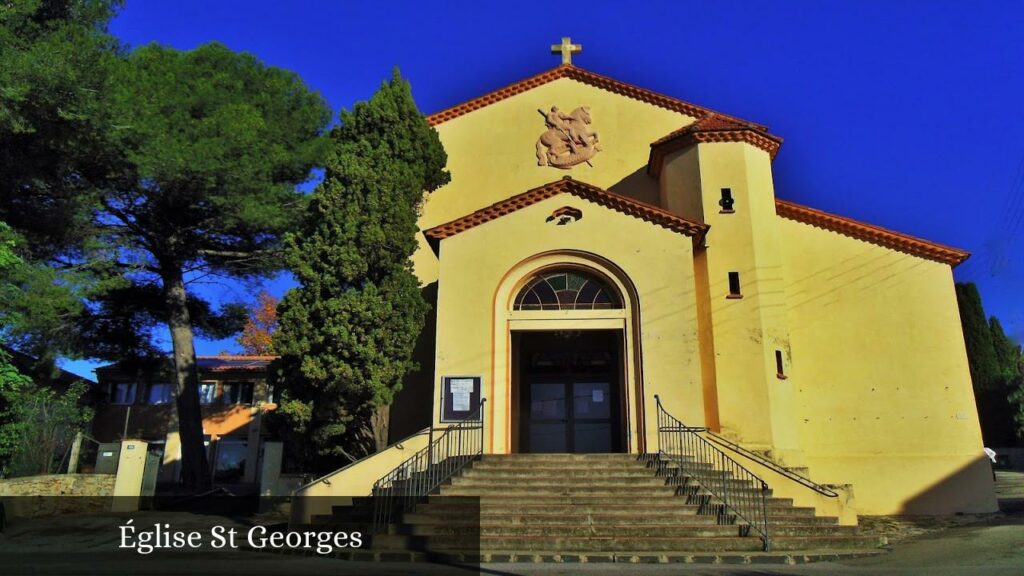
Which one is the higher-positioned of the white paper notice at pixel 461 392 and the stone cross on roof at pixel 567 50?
the stone cross on roof at pixel 567 50

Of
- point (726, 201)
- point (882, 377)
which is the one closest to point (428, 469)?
point (726, 201)

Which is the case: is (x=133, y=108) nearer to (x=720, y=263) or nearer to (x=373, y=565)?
(x=373, y=565)

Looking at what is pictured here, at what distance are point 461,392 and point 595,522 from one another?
14.3 ft

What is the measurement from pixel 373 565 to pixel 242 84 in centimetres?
1501

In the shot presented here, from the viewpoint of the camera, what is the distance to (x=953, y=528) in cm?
1260

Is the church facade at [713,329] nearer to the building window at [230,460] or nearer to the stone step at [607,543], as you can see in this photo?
the stone step at [607,543]

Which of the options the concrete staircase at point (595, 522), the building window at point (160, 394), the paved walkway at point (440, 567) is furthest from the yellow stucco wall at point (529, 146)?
the building window at point (160, 394)

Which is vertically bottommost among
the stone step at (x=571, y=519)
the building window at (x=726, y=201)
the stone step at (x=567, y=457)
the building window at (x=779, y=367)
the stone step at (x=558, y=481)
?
the stone step at (x=571, y=519)

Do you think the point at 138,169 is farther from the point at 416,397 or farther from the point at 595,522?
the point at 595,522

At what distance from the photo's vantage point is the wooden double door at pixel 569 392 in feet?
51.2

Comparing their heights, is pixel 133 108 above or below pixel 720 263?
above

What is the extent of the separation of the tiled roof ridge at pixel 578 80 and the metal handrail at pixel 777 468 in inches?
381

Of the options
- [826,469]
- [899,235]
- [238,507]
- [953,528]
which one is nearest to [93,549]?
[238,507]

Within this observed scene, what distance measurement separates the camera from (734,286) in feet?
48.7
